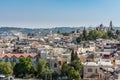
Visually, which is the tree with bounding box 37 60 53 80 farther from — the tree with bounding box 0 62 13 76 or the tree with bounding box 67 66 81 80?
the tree with bounding box 0 62 13 76

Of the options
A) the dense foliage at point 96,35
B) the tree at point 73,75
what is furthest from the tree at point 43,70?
the dense foliage at point 96,35

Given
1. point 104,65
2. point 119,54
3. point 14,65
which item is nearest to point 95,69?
point 104,65

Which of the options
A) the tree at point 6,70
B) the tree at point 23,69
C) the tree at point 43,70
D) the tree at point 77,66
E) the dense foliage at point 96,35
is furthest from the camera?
the dense foliage at point 96,35

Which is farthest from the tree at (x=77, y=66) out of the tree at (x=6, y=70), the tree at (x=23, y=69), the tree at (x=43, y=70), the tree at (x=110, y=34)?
the tree at (x=110, y=34)

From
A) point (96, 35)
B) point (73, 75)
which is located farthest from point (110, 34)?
point (73, 75)

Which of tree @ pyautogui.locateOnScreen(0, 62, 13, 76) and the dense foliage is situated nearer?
tree @ pyautogui.locateOnScreen(0, 62, 13, 76)

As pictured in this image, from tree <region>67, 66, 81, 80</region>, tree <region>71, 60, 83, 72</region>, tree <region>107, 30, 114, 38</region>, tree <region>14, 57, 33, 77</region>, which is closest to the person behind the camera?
tree <region>67, 66, 81, 80</region>

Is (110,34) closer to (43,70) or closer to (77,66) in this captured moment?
(77,66)

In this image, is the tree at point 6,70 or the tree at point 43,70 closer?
the tree at point 43,70

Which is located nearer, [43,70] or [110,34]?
[43,70]

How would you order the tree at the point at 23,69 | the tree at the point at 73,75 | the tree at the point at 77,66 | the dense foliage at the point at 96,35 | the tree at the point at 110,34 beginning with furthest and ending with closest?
the tree at the point at 110,34
the dense foliage at the point at 96,35
the tree at the point at 23,69
the tree at the point at 77,66
the tree at the point at 73,75

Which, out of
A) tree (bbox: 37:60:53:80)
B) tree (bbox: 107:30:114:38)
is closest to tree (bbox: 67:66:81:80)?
tree (bbox: 37:60:53:80)

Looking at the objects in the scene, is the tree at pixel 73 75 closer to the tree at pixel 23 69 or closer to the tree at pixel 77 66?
the tree at pixel 77 66
